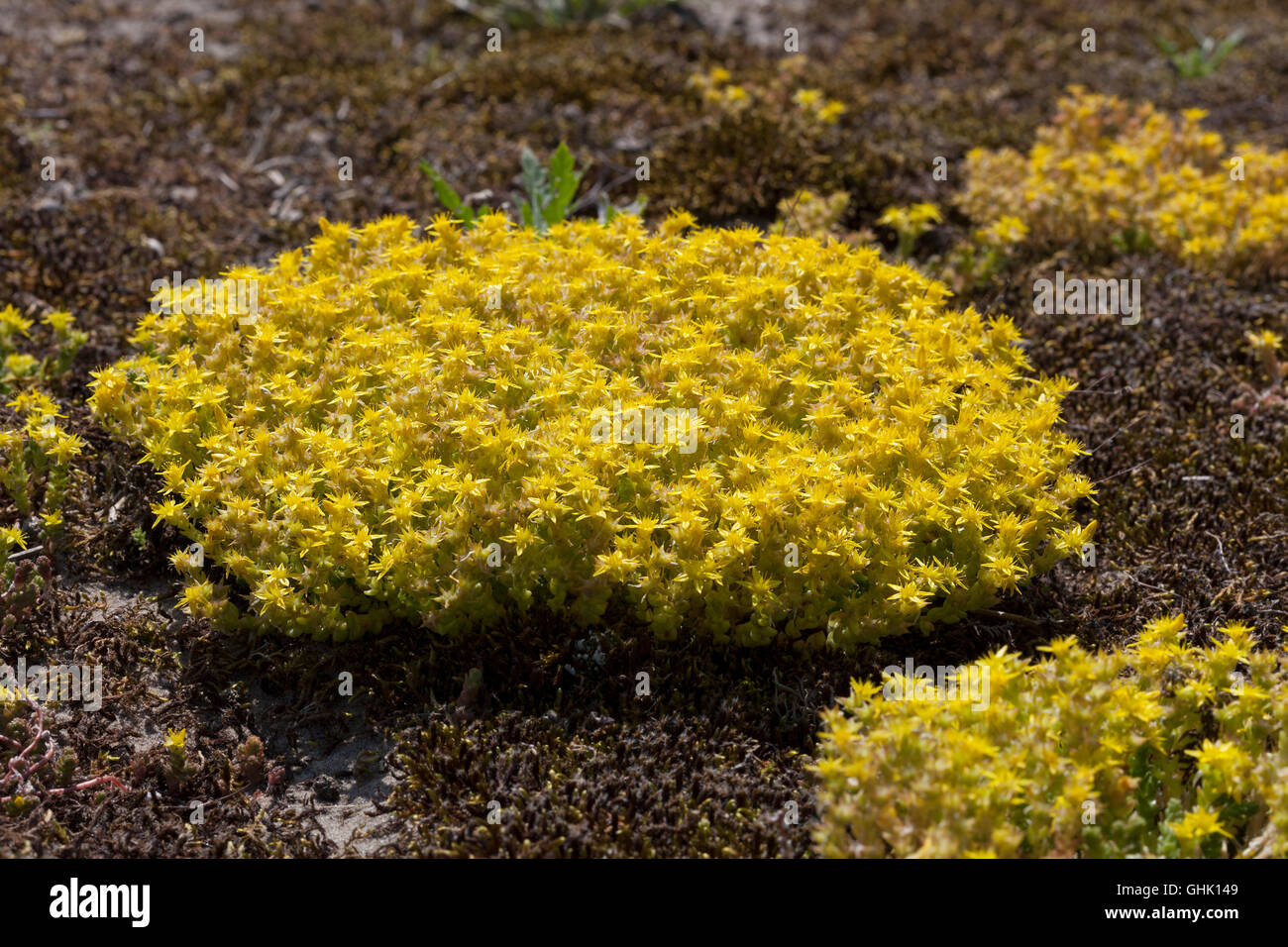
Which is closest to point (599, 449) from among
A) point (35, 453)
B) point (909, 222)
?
point (35, 453)

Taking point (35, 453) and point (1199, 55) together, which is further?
point (1199, 55)

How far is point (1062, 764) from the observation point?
3152 mm

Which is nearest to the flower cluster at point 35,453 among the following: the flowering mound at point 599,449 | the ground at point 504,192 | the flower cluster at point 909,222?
the ground at point 504,192

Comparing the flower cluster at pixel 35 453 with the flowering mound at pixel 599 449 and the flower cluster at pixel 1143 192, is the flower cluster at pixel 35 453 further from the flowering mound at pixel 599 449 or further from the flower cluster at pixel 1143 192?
the flower cluster at pixel 1143 192

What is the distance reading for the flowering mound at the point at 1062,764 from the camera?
3.09 metres

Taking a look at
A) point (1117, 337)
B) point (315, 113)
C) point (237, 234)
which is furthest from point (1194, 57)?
point (237, 234)

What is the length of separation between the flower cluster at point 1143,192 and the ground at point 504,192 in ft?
0.94

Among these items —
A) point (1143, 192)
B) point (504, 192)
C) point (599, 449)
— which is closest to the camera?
point (599, 449)

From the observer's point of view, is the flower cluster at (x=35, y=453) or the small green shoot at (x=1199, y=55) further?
the small green shoot at (x=1199, y=55)

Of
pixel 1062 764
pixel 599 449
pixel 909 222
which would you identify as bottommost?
pixel 1062 764

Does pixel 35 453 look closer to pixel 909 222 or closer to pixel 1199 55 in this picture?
pixel 909 222

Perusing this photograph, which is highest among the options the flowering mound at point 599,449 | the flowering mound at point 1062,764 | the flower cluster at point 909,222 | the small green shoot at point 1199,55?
the small green shoot at point 1199,55

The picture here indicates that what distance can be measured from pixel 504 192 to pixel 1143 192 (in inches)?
159

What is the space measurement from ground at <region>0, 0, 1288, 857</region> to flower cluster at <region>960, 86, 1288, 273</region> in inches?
11.3
